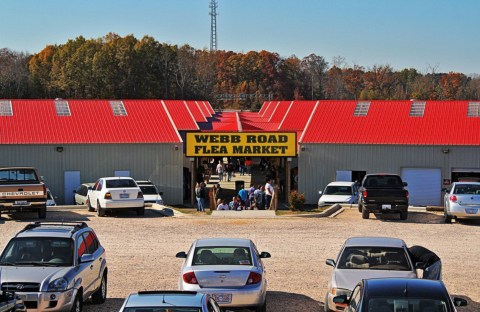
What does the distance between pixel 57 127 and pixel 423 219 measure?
66.4 ft

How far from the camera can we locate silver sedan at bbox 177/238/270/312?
13898mm

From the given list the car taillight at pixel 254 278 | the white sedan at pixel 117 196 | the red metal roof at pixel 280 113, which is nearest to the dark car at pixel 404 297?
the car taillight at pixel 254 278

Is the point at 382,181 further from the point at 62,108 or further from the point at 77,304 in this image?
the point at 62,108

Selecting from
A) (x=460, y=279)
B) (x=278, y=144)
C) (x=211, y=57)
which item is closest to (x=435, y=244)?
(x=460, y=279)

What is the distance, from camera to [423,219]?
32.4m

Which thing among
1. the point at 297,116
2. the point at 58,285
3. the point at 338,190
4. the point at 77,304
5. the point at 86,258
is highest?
the point at 297,116

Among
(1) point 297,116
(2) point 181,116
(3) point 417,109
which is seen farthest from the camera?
(2) point 181,116

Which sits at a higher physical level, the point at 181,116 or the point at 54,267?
the point at 181,116

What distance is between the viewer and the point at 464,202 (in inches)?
1194

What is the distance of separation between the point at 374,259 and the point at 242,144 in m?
28.1

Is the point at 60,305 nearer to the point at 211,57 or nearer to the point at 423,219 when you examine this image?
the point at 423,219

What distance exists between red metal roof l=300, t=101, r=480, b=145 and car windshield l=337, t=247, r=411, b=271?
28.4m

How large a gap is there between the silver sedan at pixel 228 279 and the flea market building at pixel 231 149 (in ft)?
91.4

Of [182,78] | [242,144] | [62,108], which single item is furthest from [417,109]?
[182,78]
